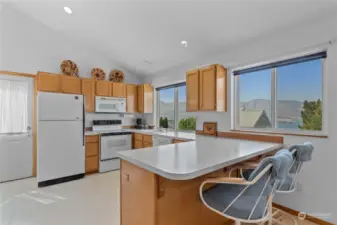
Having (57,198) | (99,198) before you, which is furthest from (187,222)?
(57,198)

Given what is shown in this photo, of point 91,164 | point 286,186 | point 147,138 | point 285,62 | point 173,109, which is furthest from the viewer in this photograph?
point 173,109

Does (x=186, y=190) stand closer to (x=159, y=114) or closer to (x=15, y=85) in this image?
(x=159, y=114)

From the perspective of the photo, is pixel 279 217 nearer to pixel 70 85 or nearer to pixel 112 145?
pixel 112 145

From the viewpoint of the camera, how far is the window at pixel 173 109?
4359 mm

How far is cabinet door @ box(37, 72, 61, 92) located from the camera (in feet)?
11.9

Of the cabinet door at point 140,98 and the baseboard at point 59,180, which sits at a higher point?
the cabinet door at point 140,98

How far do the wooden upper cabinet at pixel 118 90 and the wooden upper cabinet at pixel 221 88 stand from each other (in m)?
2.61

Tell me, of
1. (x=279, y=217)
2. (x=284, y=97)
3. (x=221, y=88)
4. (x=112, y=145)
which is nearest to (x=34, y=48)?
(x=112, y=145)

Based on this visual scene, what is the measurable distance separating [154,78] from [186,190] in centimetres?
374

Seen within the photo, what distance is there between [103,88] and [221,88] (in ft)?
9.05

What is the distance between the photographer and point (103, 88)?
4.47 metres

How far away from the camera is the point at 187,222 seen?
1649mm

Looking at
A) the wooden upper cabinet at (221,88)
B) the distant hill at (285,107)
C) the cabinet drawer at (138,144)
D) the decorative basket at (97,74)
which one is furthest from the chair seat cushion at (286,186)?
the decorative basket at (97,74)

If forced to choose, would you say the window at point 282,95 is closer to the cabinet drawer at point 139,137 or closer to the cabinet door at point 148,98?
the cabinet drawer at point 139,137
